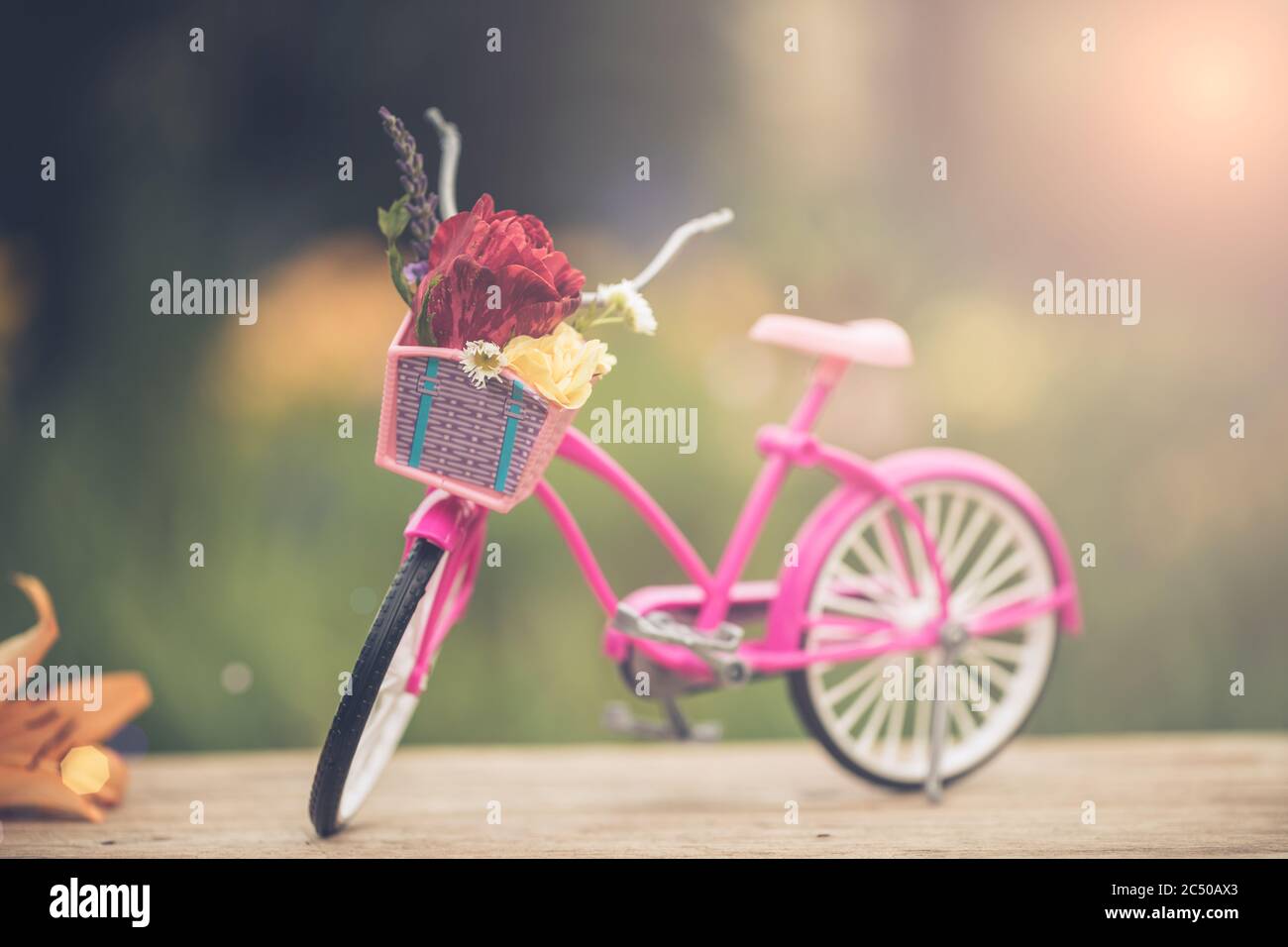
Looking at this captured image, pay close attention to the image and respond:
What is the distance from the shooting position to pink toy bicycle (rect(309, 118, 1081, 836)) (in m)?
1.93

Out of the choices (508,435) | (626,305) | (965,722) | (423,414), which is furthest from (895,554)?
(423,414)

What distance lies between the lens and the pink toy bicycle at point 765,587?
1.93 m

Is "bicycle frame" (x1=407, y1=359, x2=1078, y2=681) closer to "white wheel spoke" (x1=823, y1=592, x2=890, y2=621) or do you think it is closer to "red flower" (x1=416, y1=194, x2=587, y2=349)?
"white wheel spoke" (x1=823, y1=592, x2=890, y2=621)

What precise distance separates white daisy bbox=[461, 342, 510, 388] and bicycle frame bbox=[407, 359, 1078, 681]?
34 cm

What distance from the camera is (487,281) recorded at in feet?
6.16

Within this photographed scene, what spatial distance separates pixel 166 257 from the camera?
3066 mm

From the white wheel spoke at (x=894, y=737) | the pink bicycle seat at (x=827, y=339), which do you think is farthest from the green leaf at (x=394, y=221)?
the white wheel spoke at (x=894, y=737)

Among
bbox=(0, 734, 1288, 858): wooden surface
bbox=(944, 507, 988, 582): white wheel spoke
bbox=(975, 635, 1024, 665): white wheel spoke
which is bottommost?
bbox=(0, 734, 1288, 858): wooden surface

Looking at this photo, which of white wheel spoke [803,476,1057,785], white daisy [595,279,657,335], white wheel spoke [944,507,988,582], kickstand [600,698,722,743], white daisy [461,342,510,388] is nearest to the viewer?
white daisy [461,342,510,388]

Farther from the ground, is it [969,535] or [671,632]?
[969,535]

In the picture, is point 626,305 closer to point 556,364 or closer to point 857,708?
point 556,364

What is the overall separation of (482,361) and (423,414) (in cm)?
14

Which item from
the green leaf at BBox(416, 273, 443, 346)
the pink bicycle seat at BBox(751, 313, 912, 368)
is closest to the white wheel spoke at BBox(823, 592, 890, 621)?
the pink bicycle seat at BBox(751, 313, 912, 368)

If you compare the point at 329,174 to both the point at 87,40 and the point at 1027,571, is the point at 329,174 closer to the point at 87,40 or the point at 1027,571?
the point at 87,40
